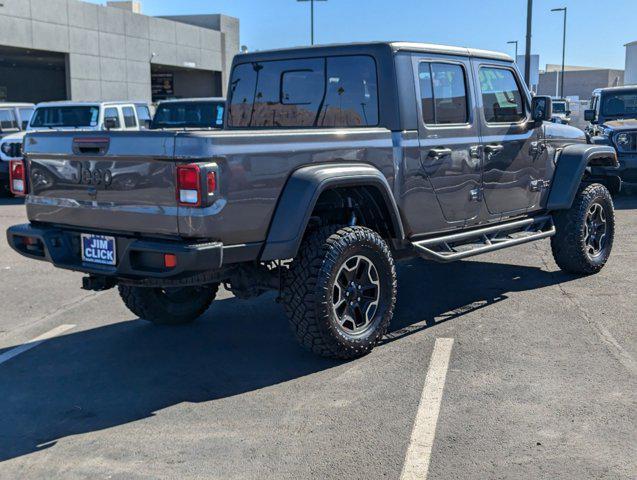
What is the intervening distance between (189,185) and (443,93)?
8.54 feet

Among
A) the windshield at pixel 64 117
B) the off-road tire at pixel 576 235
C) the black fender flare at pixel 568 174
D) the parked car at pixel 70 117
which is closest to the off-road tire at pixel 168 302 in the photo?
the black fender flare at pixel 568 174

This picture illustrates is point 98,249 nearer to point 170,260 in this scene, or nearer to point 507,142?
point 170,260

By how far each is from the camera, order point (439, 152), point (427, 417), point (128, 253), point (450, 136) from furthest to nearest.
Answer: point (450, 136) → point (439, 152) → point (128, 253) → point (427, 417)

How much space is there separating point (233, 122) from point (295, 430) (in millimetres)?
3314

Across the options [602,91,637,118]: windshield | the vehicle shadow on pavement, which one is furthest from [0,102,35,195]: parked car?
[602,91,637,118]: windshield

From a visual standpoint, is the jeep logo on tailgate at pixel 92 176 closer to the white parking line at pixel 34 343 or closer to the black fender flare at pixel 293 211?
the black fender flare at pixel 293 211

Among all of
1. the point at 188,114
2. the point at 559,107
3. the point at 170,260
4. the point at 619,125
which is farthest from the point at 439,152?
the point at 559,107

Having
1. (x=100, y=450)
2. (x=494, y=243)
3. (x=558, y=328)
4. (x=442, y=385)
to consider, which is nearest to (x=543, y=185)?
(x=494, y=243)

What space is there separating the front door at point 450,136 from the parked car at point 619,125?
6.62 m

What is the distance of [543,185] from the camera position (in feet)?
24.5

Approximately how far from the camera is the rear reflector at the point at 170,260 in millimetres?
4559

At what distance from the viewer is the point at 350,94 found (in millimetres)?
6031

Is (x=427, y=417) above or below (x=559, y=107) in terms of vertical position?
below

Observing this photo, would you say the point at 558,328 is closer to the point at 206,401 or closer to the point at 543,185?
the point at 543,185
